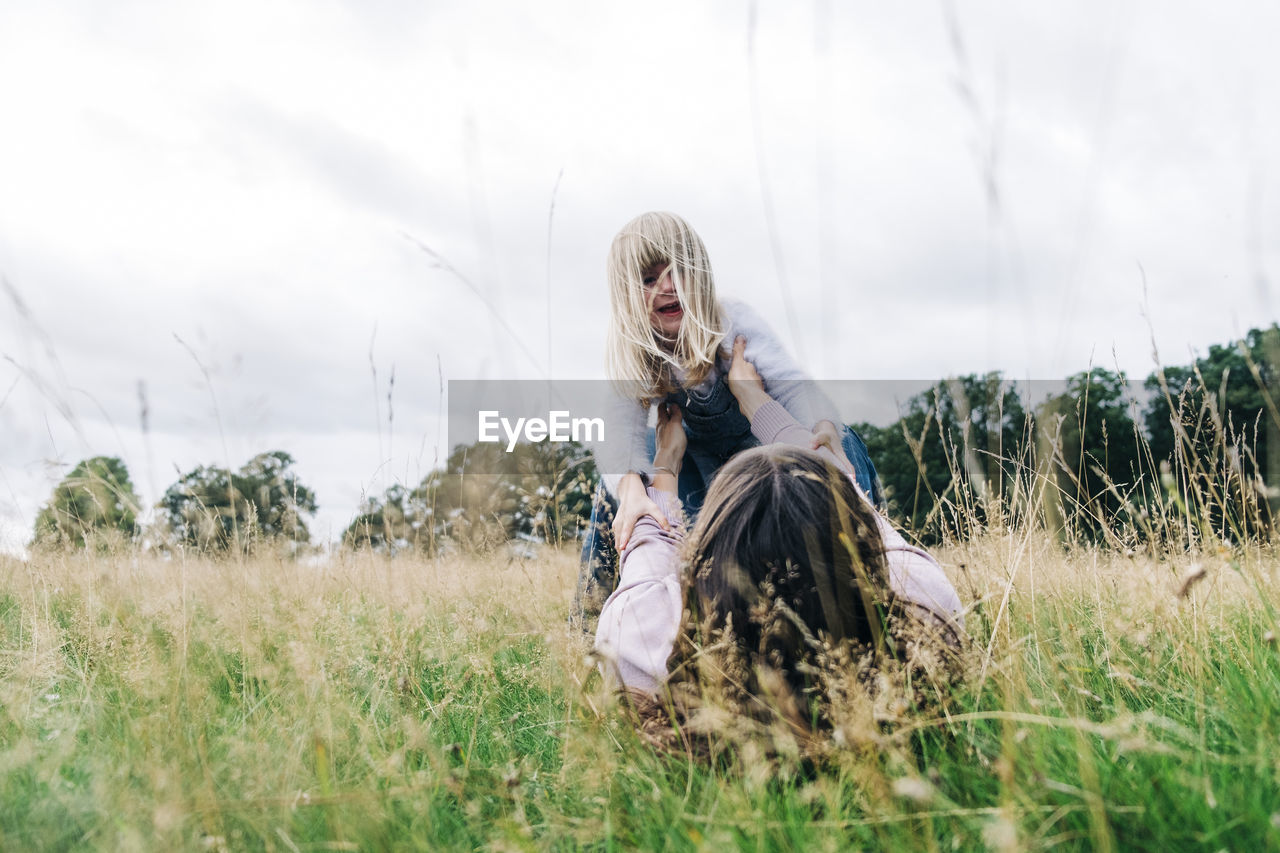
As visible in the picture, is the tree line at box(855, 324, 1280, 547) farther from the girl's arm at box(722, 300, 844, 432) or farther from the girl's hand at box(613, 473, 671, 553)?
the girl's hand at box(613, 473, 671, 553)

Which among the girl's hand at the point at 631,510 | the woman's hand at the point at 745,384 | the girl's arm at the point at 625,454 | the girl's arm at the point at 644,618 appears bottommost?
the girl's arm at the point at 644,618

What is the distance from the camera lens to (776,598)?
146cm

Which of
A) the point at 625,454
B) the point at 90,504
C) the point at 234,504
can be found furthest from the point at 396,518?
the point at 90,504

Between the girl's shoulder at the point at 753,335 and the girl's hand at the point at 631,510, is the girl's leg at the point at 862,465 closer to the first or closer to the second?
the girl's shoulder at the point at 753,335

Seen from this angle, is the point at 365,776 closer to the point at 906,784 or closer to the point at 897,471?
the point at 906,784

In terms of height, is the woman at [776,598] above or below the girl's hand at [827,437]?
below

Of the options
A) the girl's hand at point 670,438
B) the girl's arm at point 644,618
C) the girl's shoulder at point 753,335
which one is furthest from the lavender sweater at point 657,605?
the girl's shoulder at point 753,335

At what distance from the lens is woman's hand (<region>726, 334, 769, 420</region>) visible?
2693 millimetres

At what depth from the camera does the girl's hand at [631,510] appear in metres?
2.18

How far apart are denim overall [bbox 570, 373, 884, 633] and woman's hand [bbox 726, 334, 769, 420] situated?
66mm

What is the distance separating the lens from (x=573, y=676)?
1639 millimetres

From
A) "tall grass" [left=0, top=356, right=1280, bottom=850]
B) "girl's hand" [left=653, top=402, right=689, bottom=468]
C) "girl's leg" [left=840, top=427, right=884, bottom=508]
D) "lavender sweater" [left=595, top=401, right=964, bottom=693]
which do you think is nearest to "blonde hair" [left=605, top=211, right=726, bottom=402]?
"girl's hand" [left=653, top=402, right=689, bottom=468]

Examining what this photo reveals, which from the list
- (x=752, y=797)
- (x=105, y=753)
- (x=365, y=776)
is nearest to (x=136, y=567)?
(x=105, y=753)

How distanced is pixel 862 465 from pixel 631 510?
3.12 feet
